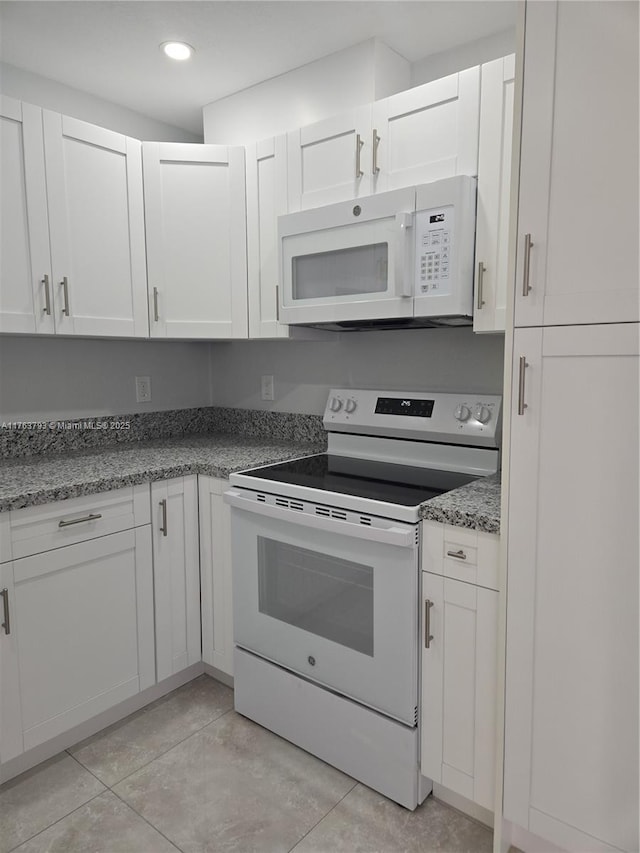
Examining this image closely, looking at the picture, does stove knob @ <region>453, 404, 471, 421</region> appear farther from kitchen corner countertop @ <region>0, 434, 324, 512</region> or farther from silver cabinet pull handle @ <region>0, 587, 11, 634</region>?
silver cabinet pull handle @ <region>0, 587, 11, 634</region>

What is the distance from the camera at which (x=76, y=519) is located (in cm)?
181

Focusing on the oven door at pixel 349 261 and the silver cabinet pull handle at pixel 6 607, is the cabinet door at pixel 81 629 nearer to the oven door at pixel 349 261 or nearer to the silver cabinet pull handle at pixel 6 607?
the silver cabinet pull handle at pixel 6 607

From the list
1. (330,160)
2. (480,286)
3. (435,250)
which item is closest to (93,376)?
(330,160)

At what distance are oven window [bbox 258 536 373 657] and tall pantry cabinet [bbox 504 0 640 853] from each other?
464 mm

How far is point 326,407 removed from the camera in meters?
2.40

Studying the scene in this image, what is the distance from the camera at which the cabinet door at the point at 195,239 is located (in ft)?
7.39

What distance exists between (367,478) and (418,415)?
0.36m

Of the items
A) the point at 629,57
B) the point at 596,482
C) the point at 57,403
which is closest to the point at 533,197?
the point at 629,57

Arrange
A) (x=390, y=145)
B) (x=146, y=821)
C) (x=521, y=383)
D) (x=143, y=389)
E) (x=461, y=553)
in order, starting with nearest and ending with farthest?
1. (x=521, y=383)
2. (x=461, y=553)
3. (x=146, y=821)
4. (x=390, y=145)
5. (x=143, y=389)

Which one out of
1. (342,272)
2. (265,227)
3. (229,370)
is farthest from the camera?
(229,370)

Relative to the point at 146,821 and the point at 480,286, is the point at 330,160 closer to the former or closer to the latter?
the point at 480,286

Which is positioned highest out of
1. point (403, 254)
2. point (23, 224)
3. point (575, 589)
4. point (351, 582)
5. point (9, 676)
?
point (23, 224)

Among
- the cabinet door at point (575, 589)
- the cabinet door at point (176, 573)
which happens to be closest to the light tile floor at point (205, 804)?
the cabinet door at point (176, 573)

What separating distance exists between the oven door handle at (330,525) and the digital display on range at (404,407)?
0.62m
